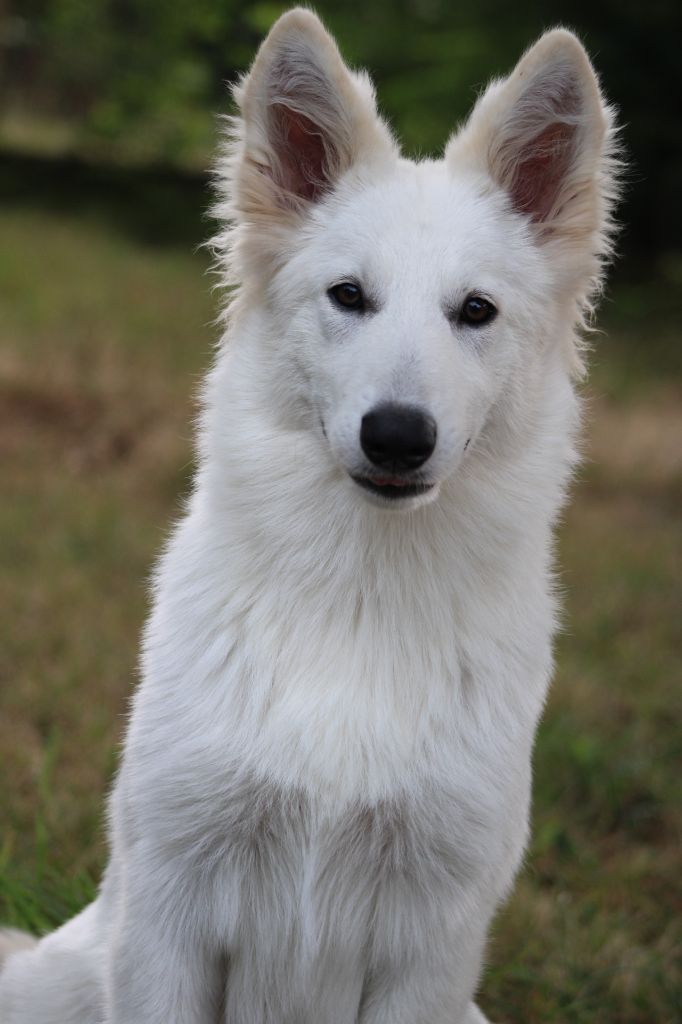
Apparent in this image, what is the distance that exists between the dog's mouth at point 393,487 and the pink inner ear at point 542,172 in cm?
86

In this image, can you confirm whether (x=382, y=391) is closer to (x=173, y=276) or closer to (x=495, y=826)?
(x=495, y=826)

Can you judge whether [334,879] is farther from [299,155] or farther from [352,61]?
[352,61]

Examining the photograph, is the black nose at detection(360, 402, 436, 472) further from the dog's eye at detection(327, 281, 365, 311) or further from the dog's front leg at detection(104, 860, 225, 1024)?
the dog's front leg at detection(104, 860, 225, 1024)

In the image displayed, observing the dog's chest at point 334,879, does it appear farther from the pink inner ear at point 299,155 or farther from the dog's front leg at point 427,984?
the pink inner ear at point 299,155

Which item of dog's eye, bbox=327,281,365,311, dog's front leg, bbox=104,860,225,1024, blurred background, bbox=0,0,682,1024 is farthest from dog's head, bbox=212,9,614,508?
dog's front leg, bbox=104,860,225,1024

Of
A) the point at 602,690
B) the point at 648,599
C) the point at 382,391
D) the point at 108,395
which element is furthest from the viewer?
the point at 108,395

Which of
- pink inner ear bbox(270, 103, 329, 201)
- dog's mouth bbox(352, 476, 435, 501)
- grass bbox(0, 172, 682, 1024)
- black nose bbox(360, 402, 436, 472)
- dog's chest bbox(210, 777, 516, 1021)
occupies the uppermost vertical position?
pink inner ear bbox(270, 103, 329, 201)

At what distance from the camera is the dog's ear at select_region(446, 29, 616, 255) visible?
2842 millimetres

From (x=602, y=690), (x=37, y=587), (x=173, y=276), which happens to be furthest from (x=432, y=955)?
(x=173, y=276)

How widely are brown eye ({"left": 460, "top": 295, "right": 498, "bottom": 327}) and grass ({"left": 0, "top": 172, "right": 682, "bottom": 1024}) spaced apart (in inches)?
26.5

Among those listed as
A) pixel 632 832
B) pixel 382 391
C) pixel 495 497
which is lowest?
pixel 632 832

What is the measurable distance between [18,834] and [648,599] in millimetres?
4534

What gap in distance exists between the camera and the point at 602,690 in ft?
19.9

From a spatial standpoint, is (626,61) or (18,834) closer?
(18,834)
